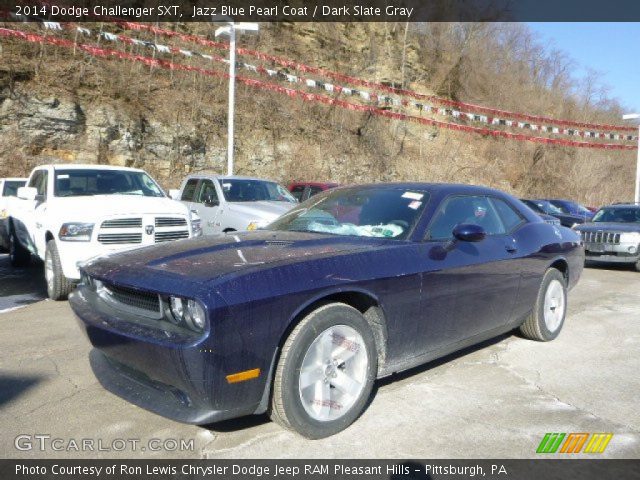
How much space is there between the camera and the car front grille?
2.92m

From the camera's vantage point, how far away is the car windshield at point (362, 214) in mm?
3916

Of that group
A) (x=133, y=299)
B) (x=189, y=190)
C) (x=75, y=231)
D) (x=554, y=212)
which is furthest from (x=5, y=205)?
(x=554, y=212)

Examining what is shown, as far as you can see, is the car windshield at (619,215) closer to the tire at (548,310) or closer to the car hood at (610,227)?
the car hood at (610,227)

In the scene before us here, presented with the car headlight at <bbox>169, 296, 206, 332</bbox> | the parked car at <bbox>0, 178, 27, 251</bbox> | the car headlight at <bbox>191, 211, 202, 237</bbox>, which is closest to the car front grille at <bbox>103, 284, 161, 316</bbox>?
the car headlight at <bbox>169, 296, 206, 332</bbox>

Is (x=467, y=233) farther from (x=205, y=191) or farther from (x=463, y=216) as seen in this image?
(x=205, y=191)

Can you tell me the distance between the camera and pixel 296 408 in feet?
9.55

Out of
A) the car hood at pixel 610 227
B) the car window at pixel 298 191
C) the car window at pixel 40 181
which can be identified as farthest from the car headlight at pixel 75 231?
the car hood at pixel 610 227

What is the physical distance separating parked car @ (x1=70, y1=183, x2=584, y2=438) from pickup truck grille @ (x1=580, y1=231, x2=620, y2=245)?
7.69m

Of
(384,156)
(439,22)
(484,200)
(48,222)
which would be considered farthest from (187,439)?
(439,22)

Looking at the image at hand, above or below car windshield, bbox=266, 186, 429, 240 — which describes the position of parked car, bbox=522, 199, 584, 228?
below

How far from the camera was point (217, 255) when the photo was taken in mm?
3281

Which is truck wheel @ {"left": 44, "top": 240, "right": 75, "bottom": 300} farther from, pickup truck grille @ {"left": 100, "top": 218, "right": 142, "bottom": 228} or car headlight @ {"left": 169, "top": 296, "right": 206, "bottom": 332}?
car headlight @ {"left": 169, "top": 296, "right": 206, "bottom": 332}

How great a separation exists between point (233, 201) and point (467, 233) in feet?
21.5

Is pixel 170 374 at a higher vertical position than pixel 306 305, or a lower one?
lower
